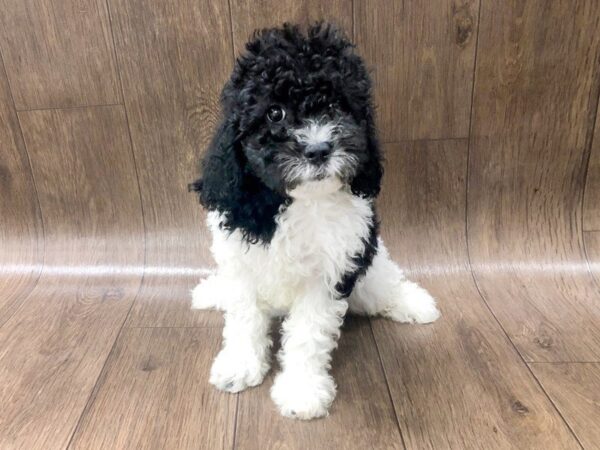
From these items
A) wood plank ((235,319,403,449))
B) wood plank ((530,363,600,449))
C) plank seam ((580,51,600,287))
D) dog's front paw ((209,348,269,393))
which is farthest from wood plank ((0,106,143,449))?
plank seam ((580,51,600,287))

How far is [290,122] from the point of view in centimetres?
113

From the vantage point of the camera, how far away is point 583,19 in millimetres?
1756

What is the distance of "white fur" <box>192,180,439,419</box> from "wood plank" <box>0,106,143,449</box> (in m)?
0.49

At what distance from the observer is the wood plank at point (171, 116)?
1786 millimetres

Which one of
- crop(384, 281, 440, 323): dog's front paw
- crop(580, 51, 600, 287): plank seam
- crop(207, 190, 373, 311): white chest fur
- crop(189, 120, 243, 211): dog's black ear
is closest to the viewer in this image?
crop(189, 120, 243, 211): dog's black ear

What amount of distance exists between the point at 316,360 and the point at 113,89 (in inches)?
51.1

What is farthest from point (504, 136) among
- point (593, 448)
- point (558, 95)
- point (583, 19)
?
point (593, 448)

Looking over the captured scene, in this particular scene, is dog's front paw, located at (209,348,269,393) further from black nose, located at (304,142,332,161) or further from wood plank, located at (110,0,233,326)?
black nose, located at (304,142,332,161)

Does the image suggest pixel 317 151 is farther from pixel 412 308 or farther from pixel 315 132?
pixel 412 308

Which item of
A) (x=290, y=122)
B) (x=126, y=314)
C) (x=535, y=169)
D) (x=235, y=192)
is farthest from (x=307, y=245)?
(x=535, y=169)

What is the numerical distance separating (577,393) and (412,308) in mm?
551

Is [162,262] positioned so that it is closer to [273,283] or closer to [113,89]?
[113,89]

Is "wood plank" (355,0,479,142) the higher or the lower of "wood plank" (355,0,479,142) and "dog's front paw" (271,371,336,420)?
the higher

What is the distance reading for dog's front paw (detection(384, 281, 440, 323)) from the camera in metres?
1.73
